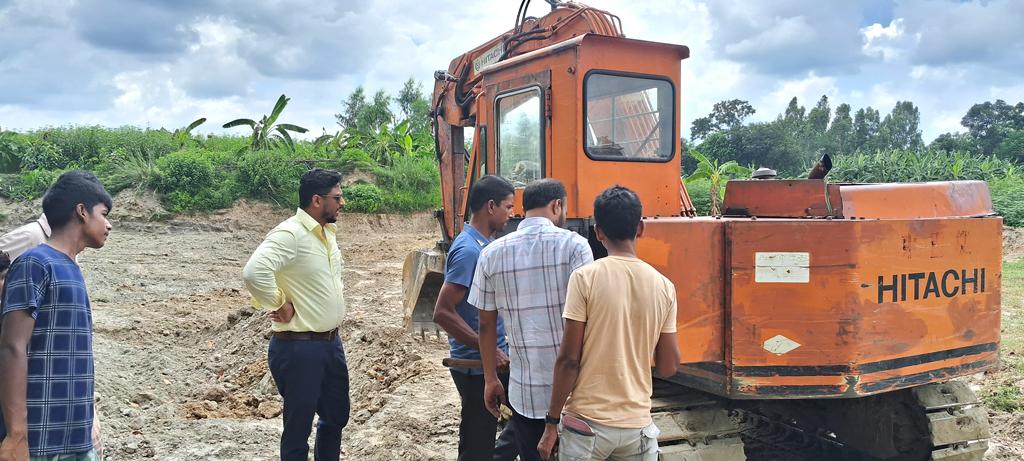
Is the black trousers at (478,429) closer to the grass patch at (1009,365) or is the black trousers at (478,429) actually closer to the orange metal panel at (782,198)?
the orange metal panel at (782,198)

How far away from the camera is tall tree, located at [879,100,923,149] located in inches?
1911

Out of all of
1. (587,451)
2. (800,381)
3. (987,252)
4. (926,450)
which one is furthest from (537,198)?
(926,450)

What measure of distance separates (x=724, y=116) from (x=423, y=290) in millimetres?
47046

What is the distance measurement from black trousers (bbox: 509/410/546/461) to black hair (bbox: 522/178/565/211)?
87 cm

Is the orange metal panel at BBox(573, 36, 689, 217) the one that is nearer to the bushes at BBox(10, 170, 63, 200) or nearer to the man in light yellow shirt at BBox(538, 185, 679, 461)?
the man in light yellow shirt at BBox(538, 185, 679, 461)

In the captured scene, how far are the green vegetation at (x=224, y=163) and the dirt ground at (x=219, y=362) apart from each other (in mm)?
1697

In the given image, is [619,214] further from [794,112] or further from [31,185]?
[794,112]

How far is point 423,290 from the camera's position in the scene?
7324mm

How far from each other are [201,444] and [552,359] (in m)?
3.43

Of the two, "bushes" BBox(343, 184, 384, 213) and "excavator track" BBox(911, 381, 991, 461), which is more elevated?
"bushes" BBox(343, 184, 384, 213)

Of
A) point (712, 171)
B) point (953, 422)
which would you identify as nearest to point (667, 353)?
point (953, 422)

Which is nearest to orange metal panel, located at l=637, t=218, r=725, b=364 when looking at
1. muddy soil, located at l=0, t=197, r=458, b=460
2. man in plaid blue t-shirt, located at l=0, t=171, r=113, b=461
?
muddy soil, located at l=0, t=197, r=458, b=460

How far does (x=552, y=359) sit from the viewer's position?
303 cm

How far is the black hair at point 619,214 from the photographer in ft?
8.97
